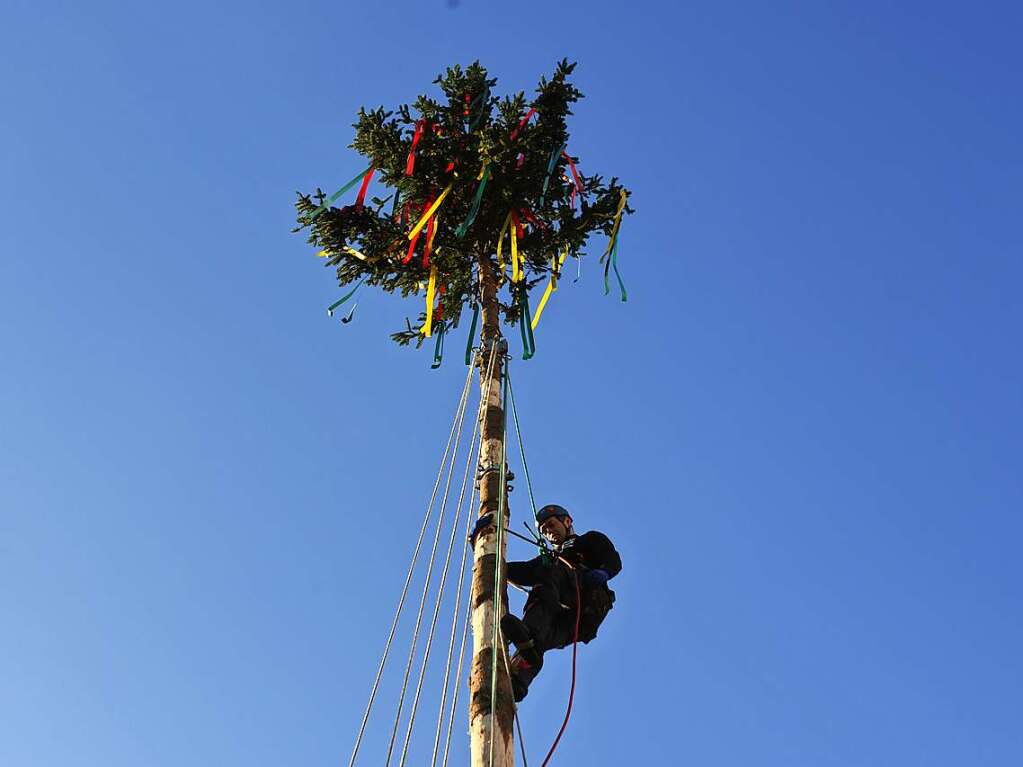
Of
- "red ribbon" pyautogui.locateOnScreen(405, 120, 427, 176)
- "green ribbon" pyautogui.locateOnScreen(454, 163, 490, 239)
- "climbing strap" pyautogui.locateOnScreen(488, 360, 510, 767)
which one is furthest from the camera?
"red ribbon" pyautogui.locateOnScreen(405, 120, 427, 176)

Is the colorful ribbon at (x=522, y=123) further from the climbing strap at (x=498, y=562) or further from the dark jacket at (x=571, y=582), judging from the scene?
the dark jacket at (x=571, y=582)

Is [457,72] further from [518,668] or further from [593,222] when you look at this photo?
[518,668]

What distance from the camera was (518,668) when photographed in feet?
16.1

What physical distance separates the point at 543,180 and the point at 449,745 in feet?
16.1

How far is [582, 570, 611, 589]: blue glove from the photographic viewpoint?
19.0 ft

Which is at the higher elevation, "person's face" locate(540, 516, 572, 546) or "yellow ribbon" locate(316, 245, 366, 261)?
"yellow ribbon" locate(316, 245, 366, 261)

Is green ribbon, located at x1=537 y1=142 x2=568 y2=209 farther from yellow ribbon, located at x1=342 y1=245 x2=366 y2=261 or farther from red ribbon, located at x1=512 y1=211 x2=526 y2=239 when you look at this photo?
yellow ribbon, located at x1=342 y1=245 x2=366 y2=261

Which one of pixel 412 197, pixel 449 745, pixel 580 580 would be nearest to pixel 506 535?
pixel 580 580

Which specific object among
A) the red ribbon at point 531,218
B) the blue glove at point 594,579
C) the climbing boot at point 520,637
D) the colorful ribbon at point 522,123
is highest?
the colorful ribbon at point 522,123

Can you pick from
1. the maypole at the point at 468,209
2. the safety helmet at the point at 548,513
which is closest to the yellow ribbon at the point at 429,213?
the maypole at the point at 468,209

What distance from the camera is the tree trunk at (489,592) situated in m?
4.29

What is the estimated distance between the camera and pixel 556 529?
633 cm

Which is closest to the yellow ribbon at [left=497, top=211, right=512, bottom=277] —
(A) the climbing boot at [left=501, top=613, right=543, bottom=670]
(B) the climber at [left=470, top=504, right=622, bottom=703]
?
(B) the climber at [left=470, top=504, right=622, bottom=703]

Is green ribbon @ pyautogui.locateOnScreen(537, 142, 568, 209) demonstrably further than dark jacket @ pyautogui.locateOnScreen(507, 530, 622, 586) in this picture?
Yes
